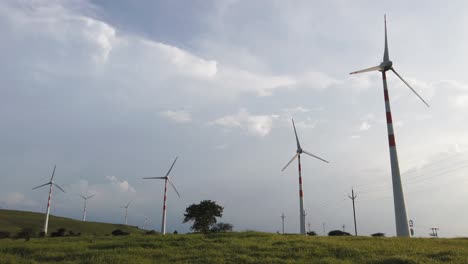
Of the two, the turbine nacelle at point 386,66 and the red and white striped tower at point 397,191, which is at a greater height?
the turbine nacelle at point 386,66

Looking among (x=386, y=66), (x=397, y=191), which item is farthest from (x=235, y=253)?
(x=386, y=66)

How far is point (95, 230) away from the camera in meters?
199

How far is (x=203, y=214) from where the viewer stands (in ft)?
435

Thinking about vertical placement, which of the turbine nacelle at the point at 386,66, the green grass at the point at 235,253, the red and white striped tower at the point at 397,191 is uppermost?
the turbine nacelle at the point at 386,66

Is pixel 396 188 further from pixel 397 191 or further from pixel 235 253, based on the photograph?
pixel 235 253

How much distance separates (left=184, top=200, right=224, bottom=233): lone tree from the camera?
133 meters

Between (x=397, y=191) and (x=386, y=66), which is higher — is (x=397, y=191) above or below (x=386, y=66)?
below

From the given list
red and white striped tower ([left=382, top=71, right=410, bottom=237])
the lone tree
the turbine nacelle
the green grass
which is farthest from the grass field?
the lone tree

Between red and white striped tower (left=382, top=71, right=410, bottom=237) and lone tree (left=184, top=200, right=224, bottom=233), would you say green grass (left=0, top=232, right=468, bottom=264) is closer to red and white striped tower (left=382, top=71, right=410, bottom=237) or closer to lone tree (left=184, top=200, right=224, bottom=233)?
red and white striped tower (left=382, top=71, right=410, bottom=237)

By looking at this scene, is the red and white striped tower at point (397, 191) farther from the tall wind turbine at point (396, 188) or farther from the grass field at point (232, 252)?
the grass field at point (232, 252)

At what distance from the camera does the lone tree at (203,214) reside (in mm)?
132875

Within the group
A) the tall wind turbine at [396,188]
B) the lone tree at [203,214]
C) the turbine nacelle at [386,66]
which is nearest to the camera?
the tall wind turbine at [396,188]

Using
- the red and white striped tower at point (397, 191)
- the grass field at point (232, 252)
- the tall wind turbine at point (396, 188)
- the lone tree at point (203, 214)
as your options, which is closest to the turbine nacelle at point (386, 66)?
the tall wind turbine at point (396, 188)

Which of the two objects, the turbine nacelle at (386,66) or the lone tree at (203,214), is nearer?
the turbine nacelle at (386,66)
